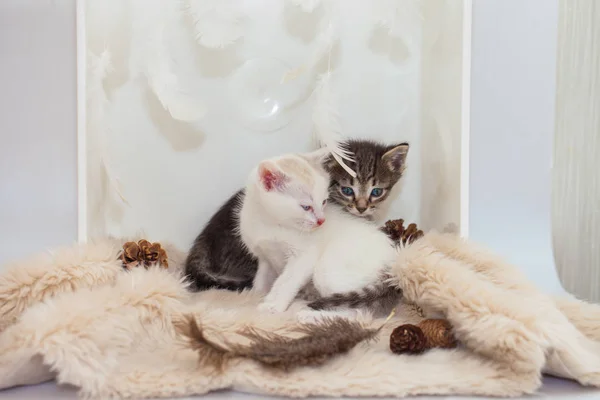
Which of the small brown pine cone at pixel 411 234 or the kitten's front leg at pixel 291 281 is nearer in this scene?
the kitten's front leg at pixel 291 281

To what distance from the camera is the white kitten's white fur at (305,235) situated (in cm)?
120

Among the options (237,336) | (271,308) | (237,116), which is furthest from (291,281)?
(237,116)

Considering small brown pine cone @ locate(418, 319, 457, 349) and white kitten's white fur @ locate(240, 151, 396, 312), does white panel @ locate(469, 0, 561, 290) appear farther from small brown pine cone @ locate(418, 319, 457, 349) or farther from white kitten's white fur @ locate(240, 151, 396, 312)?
small brown pine cone @ locate(418, 319, 457, 349)

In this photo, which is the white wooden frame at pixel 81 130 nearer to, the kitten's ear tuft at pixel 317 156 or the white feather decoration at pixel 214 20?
the white feather decoration at pixel 214 20

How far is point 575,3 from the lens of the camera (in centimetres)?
143

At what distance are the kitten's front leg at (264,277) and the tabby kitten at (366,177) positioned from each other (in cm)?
26

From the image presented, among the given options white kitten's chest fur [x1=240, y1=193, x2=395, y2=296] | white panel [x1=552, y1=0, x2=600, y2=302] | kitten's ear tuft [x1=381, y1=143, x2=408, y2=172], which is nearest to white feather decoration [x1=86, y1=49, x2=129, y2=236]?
white kitten's chest fur [x1=240, y1=193, x2=395, y2=296]

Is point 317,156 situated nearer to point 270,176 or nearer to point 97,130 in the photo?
point 270,176

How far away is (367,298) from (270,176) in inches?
14.2

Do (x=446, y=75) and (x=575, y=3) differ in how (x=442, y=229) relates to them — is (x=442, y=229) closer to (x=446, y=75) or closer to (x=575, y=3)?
(x=446, y=75)

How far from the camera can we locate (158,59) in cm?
142

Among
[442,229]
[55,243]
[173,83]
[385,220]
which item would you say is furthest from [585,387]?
[55,243]

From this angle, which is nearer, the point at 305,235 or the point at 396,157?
the point at 305,235

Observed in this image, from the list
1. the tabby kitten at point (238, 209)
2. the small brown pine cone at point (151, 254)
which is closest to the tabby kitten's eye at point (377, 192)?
the tabby kitten at point (238, 209)
